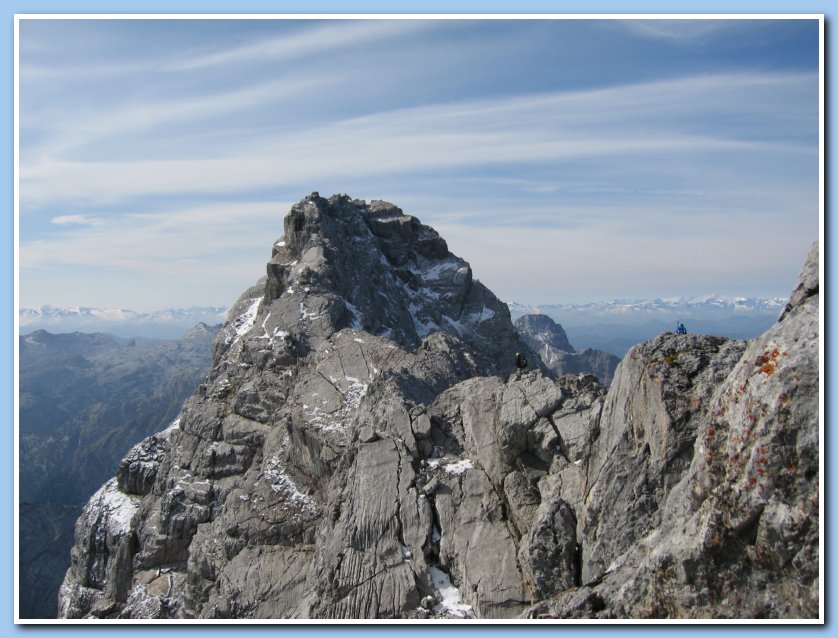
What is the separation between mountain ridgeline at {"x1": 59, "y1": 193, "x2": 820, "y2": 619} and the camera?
17.2 metres

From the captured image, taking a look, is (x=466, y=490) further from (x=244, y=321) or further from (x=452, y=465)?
(x=244, y=321)

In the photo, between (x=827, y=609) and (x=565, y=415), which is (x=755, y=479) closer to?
(x=827, y=609)

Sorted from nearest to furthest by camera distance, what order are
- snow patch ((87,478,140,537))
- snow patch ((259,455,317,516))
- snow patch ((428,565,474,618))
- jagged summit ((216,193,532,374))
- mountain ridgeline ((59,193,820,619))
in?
mountain ridgeline ((59,193,820,619)) < snow patch ((428,565,474,618)) < snow patch ((259,455,317,516)) < snow patch ((87,478,140,537)) < jagged summit ((216,193,532,374))

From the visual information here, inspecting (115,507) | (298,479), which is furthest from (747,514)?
(115,507)

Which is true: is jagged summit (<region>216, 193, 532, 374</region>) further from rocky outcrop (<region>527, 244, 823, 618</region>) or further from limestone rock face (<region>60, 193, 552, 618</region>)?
rocky outcrop (<region>527, 244, 823, 618</region>)

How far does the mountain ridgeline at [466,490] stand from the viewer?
17.2 metres

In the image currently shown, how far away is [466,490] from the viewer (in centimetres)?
3144

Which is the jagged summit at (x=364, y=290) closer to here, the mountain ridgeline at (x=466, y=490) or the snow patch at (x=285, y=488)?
the mountain ridgeline at (x=466, y=490)

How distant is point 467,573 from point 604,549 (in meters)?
7.24

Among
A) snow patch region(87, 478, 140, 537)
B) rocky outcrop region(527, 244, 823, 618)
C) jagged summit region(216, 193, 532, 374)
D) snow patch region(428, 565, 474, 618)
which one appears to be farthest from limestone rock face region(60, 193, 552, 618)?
rocky outcrop region(527, 244, 823, 618)

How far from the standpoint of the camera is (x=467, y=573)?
27.8 metres

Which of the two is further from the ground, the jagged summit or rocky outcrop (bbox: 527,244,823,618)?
the jagged summit

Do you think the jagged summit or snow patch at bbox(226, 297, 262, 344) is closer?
the jagged summit

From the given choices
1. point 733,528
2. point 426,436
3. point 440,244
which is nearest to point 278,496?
point 426,436
